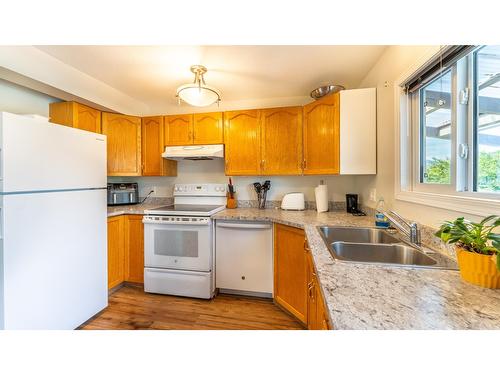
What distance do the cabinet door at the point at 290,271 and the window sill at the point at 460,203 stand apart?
2.67 feet

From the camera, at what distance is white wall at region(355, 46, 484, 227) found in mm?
1215

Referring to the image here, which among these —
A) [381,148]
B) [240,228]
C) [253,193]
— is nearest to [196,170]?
[253,193]

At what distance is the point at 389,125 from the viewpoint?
5.31 feet

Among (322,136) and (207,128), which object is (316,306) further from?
(207,128)

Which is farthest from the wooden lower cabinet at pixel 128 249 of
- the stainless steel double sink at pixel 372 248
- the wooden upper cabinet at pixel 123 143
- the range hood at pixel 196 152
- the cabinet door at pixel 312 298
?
the stainless steel double sink at pixel 372 248

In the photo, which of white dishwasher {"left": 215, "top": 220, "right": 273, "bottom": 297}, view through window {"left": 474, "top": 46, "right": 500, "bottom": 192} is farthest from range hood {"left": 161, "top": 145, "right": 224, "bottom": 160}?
view through window {"left": 474, "top": 46, "right": 500, "bottom": 192}

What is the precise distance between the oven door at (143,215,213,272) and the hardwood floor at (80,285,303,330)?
34 centimetres

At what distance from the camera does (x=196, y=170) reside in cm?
281

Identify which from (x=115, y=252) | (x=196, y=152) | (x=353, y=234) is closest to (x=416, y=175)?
(x=353, y=234)

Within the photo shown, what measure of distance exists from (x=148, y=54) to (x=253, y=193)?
5.89 ft

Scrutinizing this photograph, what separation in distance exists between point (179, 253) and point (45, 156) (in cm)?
135

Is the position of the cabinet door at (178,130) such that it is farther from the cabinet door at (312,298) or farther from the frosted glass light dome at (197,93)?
the cabinet door at (312,298)

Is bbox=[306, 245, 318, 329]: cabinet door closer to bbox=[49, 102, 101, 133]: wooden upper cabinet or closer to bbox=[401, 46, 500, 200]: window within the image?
bbox=[401, 46, 500, 200]: window
